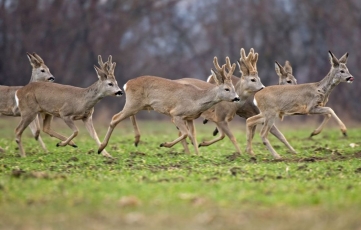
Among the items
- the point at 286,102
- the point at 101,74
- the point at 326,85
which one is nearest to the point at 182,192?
the point at 286,102

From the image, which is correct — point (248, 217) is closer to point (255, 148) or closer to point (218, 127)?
point (218, 127)

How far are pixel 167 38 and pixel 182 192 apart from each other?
31.0m

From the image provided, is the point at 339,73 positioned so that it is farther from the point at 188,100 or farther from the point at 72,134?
the point at 72,134

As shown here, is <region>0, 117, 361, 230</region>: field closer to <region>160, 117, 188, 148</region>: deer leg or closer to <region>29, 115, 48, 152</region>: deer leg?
<region>160, 117, 188, 148</region>: deer leg

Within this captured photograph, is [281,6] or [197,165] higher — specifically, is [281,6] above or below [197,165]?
above

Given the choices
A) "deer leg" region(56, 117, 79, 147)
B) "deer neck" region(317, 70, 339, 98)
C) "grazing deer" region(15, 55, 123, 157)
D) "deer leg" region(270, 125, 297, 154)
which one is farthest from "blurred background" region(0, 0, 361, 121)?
"deer leg" region(56, 117, 79, 147)

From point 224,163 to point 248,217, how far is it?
5.04m

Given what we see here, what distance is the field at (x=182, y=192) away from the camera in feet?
25.2

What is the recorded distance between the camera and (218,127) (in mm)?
15203

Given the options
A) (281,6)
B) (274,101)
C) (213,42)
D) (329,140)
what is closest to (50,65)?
(213,42)

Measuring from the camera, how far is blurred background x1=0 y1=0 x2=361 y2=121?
32438 mm

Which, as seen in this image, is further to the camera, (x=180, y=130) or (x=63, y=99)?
(x=63, y=99)

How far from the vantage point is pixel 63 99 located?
47.8 ft

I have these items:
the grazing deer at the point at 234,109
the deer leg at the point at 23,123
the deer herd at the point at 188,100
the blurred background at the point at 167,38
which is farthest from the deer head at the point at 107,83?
the blurred background at the point at 167,38
